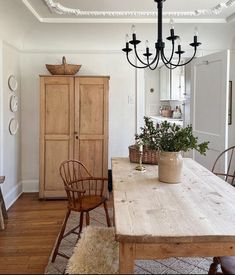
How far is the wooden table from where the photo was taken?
1351mm

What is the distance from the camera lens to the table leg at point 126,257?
4.47ft

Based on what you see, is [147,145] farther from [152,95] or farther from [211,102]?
[152,95]

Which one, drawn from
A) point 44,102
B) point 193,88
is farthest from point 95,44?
point 193,88

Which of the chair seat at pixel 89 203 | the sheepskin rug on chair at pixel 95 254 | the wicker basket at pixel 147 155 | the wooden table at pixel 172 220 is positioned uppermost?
the wicker basket at pixel 147 155

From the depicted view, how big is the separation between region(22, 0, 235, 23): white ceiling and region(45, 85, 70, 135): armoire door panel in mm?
904

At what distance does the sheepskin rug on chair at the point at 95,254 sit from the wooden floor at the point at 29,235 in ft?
1.84

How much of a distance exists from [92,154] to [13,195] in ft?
3.93

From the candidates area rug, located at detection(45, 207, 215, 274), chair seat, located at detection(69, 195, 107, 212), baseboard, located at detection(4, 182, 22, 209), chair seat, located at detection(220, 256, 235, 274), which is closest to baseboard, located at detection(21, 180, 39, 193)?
baseboard, located at detection(4, 182, 22, 209)

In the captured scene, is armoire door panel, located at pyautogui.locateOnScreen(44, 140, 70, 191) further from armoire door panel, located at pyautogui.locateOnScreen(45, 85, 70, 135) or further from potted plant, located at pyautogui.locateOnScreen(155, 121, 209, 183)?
potted plant, located at pyautogui.locateOnScreen(155, 121, 209, 183)

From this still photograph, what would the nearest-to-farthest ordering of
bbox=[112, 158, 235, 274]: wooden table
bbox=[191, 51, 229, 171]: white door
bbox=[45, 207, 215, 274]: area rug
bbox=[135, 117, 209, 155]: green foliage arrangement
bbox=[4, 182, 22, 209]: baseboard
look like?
bbox=[112, 158, 235, 274]: wooden table
bbox=[135, 117, 209, 155]: green foliage arrangement
bbox=[45, 207, 215, 274]: area rug
bbox=[191, 51, 229, 171]: white door
bbox=[4, 182, 22, 209]: baseboard

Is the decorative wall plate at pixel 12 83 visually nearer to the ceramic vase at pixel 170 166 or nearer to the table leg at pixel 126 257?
the ceramic vase at pixel 170 166

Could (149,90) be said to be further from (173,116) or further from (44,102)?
(44,102)

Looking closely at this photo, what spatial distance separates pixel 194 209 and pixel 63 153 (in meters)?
2.79

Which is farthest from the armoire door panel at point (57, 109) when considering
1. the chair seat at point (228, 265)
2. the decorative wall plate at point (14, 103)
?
the chair seat at point (228, 265)
